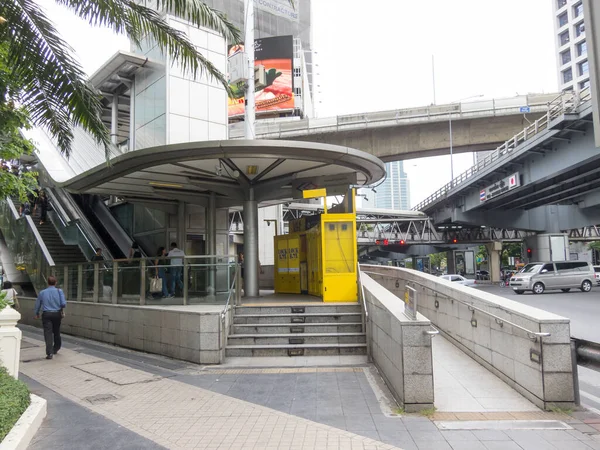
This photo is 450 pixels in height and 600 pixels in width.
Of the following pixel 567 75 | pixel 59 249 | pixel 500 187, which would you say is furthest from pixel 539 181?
pixel 567 75

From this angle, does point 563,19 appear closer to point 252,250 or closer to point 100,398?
point 252,250

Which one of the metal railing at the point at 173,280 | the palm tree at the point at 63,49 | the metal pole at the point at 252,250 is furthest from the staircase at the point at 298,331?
the palm tree at the point at 63,49

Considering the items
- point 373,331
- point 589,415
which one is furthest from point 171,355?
point 589,415

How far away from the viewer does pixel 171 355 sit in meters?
9.60

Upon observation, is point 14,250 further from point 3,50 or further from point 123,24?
point 123,24

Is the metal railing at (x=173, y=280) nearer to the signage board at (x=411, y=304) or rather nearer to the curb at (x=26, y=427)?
the curb at (x=26, y=427)

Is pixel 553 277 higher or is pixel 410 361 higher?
pixel 410 361

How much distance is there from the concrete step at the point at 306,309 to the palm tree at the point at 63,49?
467 centimetres

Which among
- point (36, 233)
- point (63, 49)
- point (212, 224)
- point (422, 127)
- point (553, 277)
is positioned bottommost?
Result: point (553, 277)

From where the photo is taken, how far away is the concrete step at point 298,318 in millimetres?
10523

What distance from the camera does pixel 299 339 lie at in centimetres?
977

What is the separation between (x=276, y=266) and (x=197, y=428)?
1003 cm

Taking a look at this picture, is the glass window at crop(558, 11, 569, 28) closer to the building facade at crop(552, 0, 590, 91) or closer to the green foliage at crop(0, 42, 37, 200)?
the building facade at crop(552, 0, 590, 91)

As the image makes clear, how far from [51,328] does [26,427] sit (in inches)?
214
